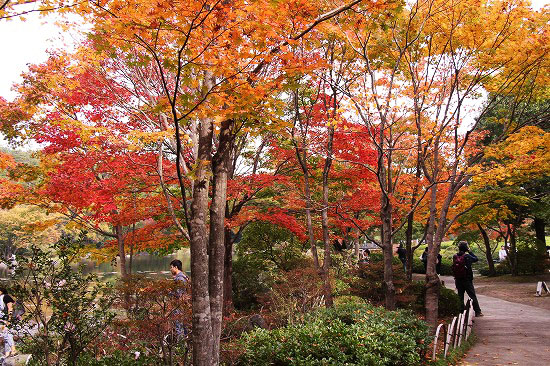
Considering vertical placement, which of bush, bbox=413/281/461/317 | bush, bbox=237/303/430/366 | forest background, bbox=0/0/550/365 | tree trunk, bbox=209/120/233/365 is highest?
forest background, bbox=0/0/550/365

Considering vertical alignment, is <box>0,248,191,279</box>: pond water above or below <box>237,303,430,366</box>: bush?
above

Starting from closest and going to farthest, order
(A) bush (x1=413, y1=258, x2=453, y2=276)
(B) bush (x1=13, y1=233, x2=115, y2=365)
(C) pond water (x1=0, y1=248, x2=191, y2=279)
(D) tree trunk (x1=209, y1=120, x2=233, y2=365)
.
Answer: (D) tree trunk (x1=209, y1=120, x2=233, y2=365), (B) bush (x1=13, y1=233, x2=115, y2=365), (A) bush (x1=413, y1=258, x2=453, y2=276), (C) pond water (x1=0, y1=248, x2=191, y2=279)

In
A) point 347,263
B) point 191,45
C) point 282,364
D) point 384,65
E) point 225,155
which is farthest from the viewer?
point 347,263

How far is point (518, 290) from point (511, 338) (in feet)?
29.6

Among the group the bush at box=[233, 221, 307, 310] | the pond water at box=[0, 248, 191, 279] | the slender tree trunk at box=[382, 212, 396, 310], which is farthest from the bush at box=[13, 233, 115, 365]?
the pond water at box=[0, 248, 191, 279]

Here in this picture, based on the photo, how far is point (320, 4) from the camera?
6.59 metres

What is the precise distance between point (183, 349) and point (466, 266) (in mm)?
6323

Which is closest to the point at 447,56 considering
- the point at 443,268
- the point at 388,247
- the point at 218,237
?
the point at 388,247

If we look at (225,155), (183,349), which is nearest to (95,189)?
(183,349)

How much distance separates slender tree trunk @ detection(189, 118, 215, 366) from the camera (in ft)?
13.0

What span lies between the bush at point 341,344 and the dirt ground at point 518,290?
7879 mm

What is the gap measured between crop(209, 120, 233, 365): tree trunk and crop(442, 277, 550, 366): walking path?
403 cm

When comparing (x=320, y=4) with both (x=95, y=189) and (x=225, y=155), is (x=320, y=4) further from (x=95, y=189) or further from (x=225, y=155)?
(x=95, y=189)

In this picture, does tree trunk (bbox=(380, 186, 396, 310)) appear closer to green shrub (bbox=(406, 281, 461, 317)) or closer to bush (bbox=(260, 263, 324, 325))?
bush (bbox=(260, 263, 324, 325))
